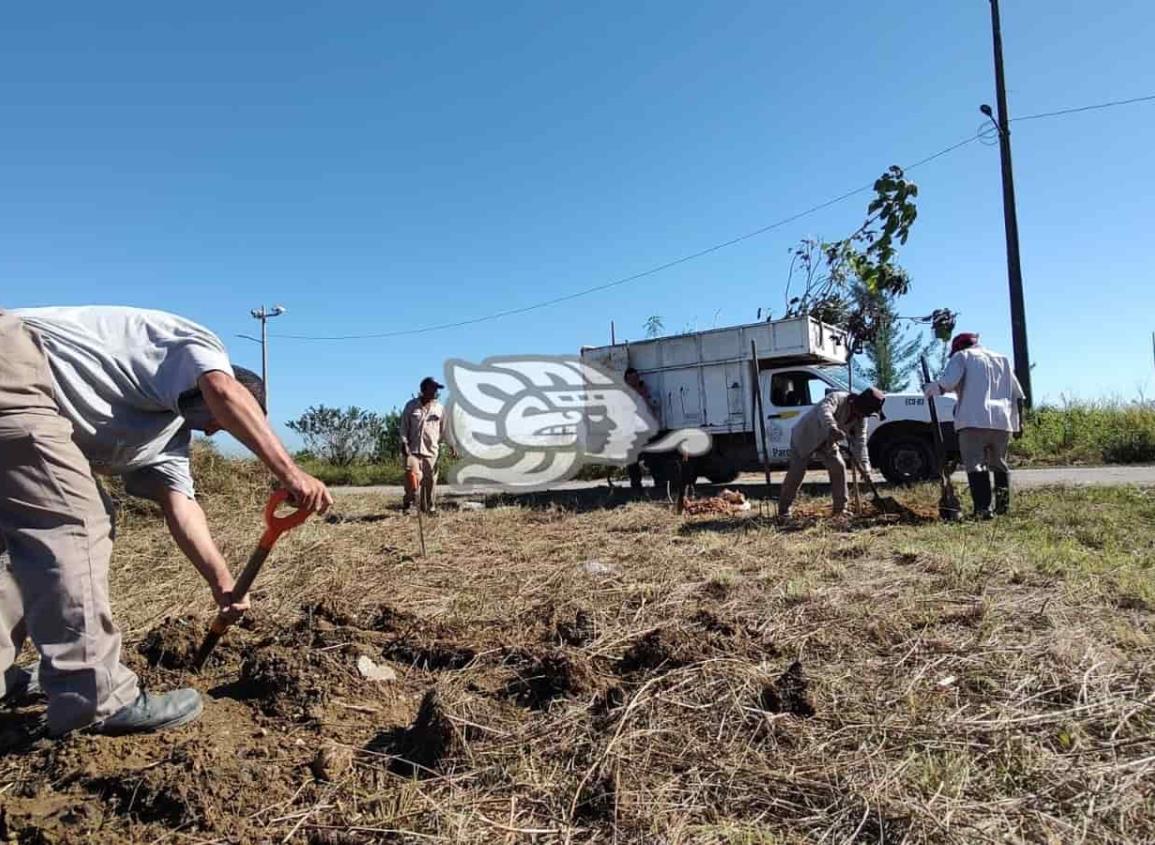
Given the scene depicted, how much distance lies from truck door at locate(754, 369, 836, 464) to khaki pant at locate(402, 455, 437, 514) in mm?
5076

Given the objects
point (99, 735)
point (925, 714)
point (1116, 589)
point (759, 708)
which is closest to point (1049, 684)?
point (925, 714)

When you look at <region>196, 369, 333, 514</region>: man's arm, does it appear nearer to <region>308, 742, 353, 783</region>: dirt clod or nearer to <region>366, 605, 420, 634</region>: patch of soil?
<region>308, 742, 353, 783</region>: dirt clod

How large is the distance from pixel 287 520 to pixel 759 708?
178cm

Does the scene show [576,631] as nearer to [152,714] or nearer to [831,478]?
[152,714]

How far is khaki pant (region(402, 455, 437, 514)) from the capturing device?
862cm

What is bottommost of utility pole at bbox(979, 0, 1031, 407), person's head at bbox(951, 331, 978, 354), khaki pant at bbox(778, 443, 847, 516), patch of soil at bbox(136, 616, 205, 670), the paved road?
the paved road

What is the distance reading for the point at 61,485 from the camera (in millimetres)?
2021

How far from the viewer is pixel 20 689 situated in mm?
2504

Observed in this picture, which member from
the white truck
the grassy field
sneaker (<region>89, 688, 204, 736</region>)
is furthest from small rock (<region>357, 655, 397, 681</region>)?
the white truck

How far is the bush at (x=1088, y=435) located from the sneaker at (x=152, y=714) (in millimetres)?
15347

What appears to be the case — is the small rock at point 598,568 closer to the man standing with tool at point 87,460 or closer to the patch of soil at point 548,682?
the patch of soil at point 548,682

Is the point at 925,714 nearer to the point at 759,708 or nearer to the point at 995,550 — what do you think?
the point at 759,708

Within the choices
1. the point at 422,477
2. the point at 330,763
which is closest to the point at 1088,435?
the point at 422,477

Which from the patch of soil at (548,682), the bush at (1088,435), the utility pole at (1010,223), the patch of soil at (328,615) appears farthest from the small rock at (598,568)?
the utility pole at (1010,223)
